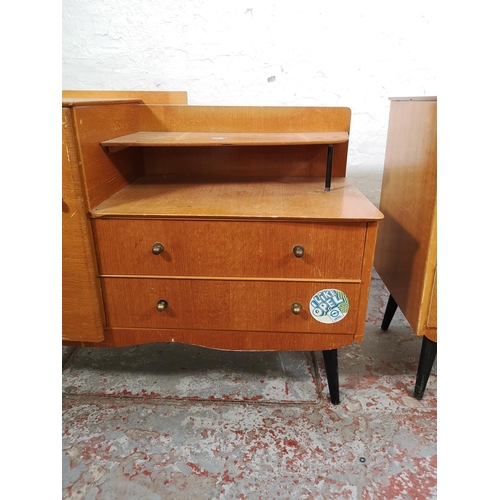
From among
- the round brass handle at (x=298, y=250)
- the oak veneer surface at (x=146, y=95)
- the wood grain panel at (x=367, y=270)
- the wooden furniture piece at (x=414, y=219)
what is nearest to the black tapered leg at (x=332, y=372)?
the wood grain panel at (x=367, y=270)

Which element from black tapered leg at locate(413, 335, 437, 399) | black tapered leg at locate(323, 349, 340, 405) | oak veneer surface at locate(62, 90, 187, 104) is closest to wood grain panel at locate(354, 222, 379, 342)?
black tapered leg at locate(323, 349, 340, 405)

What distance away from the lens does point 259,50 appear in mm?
1833

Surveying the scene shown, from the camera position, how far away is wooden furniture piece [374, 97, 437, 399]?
112 centimetres

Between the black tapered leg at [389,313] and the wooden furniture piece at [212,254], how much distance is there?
500mm

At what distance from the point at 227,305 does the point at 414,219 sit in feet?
2.20

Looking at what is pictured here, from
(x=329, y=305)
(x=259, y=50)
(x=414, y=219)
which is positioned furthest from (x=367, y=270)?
(x=259, y=50)

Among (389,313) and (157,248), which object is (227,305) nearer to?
(157,248)

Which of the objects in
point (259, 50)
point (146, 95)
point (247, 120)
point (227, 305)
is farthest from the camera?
point (259, 50)

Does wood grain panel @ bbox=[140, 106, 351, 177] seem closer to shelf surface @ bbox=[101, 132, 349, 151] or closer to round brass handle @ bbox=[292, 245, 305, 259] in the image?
shelf surface @ bbox=[101, 132, 349, 151]

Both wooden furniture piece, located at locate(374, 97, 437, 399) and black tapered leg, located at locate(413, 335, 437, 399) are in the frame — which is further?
black tapered leg, located at locate(413, 335, 437, 399)

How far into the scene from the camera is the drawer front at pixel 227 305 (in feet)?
3.76

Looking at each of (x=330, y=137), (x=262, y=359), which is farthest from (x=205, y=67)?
(x=262, y=359)

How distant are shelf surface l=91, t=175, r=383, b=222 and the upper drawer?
28 mm

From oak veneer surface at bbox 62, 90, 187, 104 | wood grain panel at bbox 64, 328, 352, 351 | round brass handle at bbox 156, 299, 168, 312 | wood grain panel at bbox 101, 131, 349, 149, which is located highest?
oak veneer surface at bbox 62, 90, 187, 104
